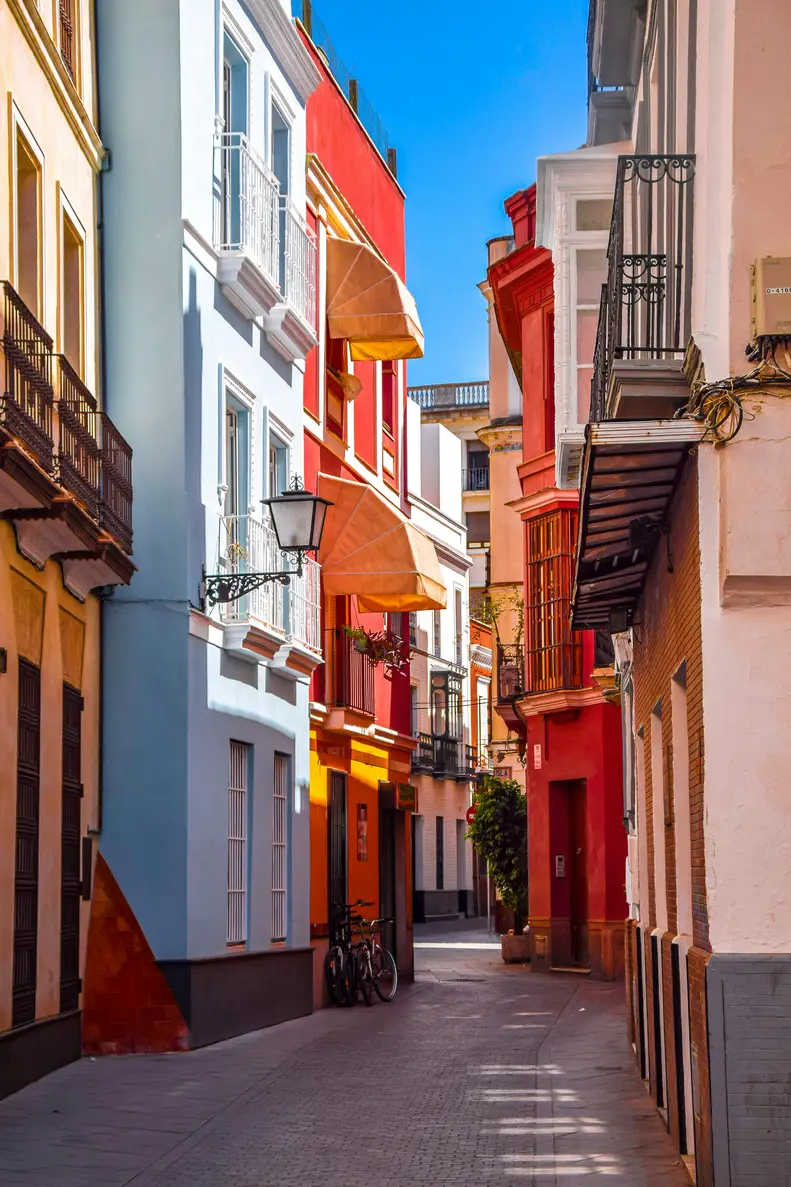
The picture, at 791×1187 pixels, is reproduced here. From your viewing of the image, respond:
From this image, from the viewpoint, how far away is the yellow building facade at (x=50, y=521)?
12.2m

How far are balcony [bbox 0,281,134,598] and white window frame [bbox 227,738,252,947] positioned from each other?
11.7ft

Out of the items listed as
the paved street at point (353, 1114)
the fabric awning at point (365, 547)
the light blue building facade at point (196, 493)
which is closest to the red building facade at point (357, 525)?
the fabric awning at point (365, 547)

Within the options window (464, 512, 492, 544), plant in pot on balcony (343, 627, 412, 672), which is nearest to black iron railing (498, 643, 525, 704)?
plant in pot on balcony (343, 627, 412, 672)

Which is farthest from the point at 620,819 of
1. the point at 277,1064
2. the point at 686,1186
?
the point at 686,1186

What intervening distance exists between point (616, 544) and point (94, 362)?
6268 millimetres

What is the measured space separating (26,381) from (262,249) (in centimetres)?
709

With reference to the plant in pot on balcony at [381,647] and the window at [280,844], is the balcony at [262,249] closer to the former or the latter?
the window at [280,844]

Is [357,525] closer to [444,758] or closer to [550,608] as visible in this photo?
[550,608]

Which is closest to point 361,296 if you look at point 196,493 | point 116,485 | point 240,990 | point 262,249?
point 262,249

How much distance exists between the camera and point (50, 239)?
46.5ft

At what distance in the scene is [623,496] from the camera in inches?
388

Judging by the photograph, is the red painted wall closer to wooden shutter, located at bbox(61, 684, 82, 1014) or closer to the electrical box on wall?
wooden shutter, located at bbox(61, 684, 82, 1014)

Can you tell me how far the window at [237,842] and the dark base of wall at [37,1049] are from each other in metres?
3.10

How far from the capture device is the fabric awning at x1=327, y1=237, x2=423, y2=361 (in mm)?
23188
